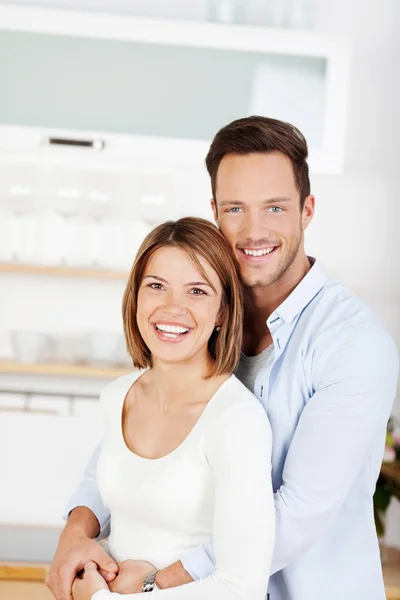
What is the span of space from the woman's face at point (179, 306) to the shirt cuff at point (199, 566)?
0.36 m

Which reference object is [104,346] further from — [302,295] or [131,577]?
[131,577]

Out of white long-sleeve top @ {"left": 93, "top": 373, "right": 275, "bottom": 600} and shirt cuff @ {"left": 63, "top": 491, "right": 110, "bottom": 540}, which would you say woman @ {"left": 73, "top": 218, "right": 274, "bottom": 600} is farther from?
shirt cuff @ {"left": 63, "top": 491, "right": 110, "bottom": 540}

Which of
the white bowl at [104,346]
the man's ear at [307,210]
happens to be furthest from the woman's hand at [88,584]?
the white bowl at [104,346]

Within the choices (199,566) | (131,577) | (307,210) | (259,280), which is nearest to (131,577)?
(131,577)

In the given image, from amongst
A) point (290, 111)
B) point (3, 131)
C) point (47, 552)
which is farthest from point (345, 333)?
point (47, 552)

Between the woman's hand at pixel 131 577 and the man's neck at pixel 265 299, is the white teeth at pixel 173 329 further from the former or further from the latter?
the woman's hand at pixel 131 577

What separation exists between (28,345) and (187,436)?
1.94 meters

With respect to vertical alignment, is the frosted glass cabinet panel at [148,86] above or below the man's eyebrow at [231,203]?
above

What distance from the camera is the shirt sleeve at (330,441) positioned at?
1.54 meters

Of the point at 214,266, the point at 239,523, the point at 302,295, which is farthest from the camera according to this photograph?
the point at 302,295

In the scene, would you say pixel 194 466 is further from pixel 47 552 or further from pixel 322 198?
pixel 322 198

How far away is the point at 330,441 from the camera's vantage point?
60.9 inches

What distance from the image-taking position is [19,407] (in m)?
3.44

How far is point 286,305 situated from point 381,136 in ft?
7.32
